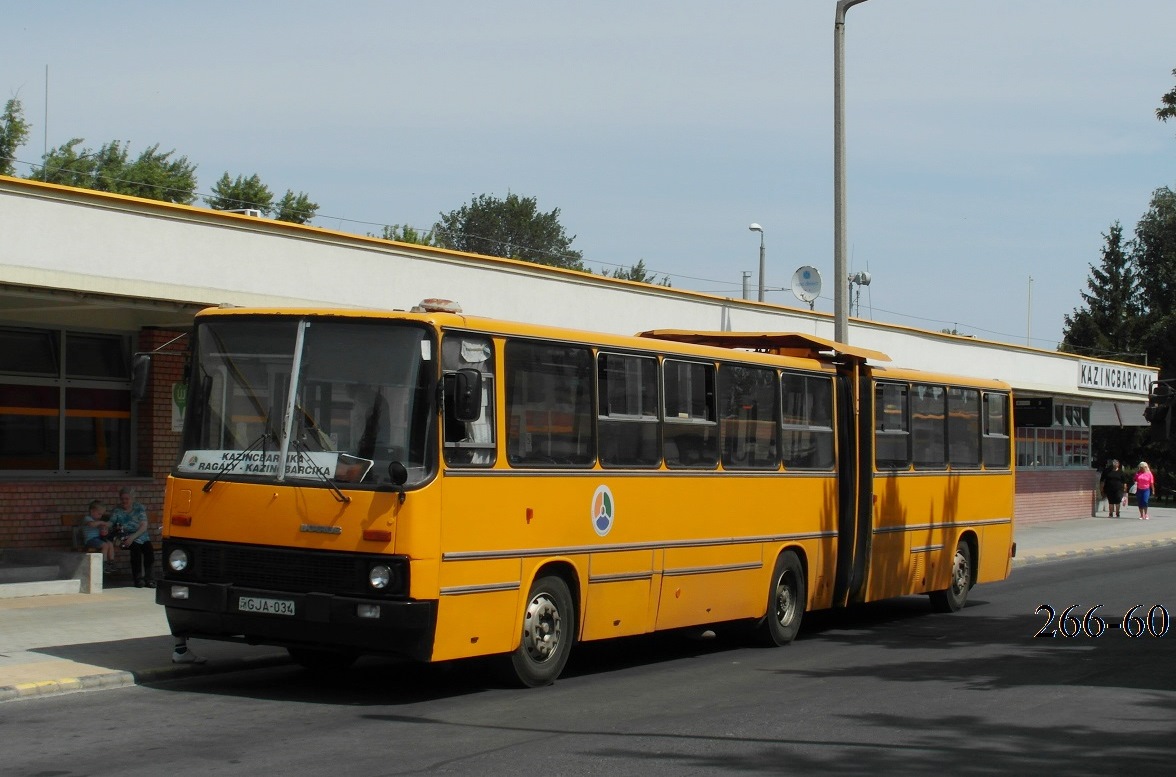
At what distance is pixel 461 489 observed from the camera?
10.7 metres

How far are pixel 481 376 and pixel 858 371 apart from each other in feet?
23.8

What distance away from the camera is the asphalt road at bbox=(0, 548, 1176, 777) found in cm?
862

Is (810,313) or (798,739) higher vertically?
(810,313)

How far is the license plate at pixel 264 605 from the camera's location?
34.5ft

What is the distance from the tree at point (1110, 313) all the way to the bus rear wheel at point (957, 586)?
5754 centimetres

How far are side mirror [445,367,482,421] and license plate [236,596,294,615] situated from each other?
1.78m

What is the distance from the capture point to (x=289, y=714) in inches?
403

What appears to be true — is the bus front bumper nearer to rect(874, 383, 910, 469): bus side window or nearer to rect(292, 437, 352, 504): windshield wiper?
rect(292, 437, 352, 504): windshield wiper

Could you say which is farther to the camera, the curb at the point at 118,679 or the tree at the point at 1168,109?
the tree at the point at 1168,109

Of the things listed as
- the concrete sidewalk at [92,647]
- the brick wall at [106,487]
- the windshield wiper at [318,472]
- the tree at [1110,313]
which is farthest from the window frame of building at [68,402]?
the tree at [1110,313]

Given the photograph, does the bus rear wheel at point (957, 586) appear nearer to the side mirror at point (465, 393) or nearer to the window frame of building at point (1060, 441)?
the side mirror at point (465, 393)

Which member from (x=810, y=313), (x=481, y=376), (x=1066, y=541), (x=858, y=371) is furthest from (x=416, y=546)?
(x=1066, y=541)

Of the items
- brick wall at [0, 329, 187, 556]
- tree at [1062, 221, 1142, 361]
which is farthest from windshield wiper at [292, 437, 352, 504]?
tree at [1062, 221, 1142, 361]

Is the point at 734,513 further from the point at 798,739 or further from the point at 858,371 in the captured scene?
the point at 798,739
